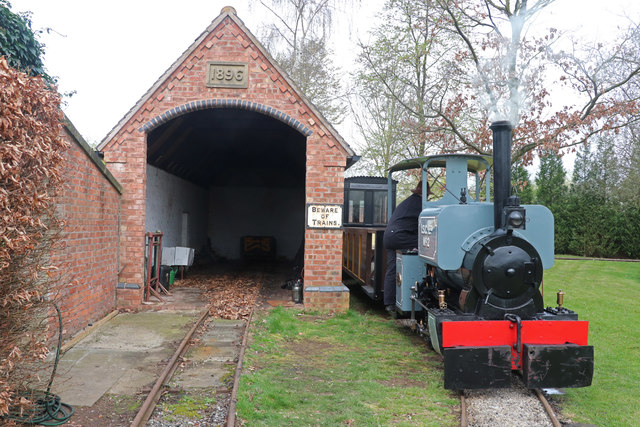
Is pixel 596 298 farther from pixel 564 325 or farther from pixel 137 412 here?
pixel 137 412

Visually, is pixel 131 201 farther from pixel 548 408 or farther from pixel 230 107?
pixel 548 408

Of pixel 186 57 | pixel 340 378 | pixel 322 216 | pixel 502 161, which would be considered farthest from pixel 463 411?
pixel 186 57

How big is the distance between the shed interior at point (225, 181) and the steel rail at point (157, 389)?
5.28 m

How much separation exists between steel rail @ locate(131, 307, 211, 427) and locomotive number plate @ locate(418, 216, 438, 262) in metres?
3.32

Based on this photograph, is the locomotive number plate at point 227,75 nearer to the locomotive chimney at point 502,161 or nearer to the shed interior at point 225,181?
the shed interior at point 225,181

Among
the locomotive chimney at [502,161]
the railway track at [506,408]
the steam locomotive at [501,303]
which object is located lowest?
the railway track at [506,408]

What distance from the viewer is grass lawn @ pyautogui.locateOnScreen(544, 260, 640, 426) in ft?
15.1

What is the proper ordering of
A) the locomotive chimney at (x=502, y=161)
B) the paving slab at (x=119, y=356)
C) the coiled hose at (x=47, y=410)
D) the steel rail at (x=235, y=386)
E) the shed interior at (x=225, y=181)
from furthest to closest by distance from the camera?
the shed interior at (x=225, y=181), the locomotive chimney at (x=502, y=161), the paving slab at (x=119, y=356), the steel rail at (x=235, y=386), the coiled hose at (x=47, y=410)

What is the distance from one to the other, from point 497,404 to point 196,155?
11.7 meters

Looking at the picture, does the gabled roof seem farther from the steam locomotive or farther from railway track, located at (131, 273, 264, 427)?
the steam locomotive

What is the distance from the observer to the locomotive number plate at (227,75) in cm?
913

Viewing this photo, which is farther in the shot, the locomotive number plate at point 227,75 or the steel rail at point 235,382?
the locomotive number plate at point 227,75

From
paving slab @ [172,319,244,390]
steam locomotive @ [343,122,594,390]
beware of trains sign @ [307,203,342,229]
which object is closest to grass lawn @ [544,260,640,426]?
steam locomotive @ [343,122,594,390]

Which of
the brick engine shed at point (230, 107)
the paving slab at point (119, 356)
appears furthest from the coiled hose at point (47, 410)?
the brick engine shed at point (230, 107)
